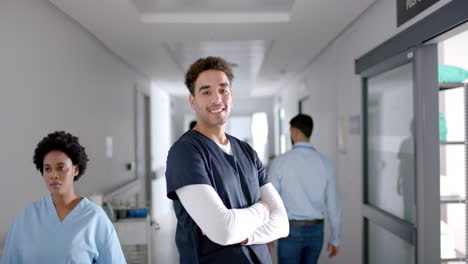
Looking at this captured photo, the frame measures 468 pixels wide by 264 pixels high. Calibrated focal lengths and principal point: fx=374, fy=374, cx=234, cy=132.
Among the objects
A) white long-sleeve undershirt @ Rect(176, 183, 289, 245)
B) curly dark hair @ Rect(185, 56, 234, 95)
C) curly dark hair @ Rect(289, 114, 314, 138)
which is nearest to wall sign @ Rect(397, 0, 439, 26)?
curly dark hair @ Rect(289, 114, 314, 138)

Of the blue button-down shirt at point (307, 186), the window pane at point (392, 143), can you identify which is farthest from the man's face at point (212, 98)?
the window pane at point (392, 143)

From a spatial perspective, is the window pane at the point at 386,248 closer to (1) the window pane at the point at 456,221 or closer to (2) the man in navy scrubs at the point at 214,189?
(1) the window pane at the point at 456,221

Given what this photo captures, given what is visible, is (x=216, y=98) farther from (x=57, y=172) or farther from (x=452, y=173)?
(x=452, y=173)

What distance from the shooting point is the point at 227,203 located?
1473 millimetres

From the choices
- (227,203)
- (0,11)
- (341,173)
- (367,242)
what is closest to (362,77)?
(341,173)

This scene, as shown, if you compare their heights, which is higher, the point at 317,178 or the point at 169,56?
the point at 169,56

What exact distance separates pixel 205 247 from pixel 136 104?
5681 millimetres

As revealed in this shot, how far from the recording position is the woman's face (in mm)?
1745

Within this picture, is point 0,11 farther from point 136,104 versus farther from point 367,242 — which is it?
point 136,104

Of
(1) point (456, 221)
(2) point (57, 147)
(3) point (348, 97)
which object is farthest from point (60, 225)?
(3) point (348, 97)

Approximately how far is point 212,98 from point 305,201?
1.83 meters

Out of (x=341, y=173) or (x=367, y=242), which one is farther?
(x=341, y=173)

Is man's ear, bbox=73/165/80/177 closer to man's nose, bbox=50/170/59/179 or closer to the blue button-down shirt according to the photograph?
man's nose, bbox=50/170/59/179

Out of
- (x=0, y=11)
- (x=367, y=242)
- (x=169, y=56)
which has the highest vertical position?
(x=169, y=56)
